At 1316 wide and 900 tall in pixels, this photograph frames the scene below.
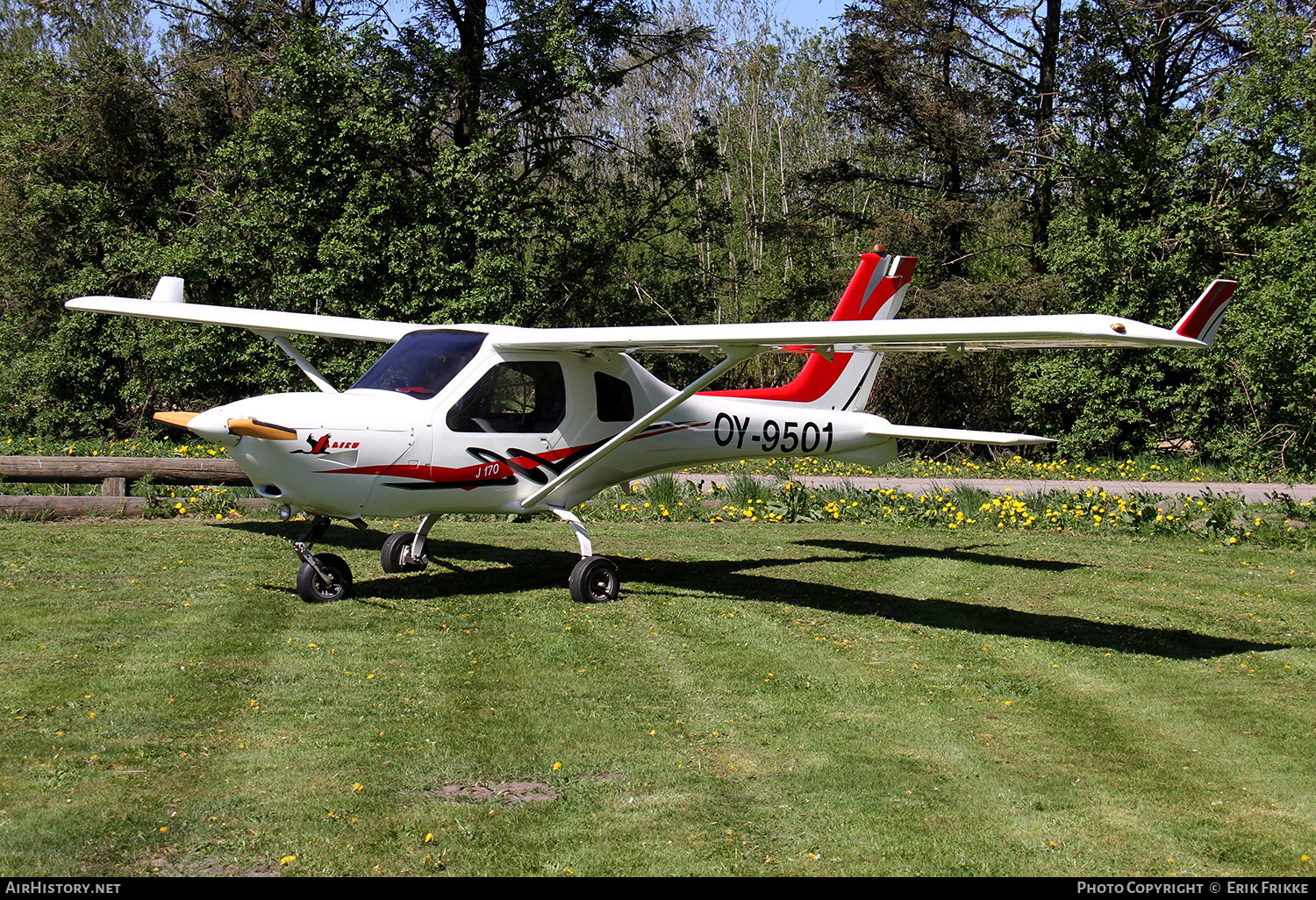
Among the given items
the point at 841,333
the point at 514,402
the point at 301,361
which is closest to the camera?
the point at 841,333

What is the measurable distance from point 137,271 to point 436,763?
20.6 meters

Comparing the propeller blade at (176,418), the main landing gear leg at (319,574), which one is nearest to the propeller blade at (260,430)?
the propeller blade at (176,418)

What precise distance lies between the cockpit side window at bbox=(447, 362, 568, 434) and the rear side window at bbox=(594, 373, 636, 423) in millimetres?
401

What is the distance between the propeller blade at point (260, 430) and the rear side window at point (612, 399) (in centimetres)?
306

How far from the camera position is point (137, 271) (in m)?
22.0

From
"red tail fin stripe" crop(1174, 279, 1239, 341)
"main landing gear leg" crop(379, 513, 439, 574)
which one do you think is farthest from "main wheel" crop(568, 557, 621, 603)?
"red tail fin stripe" crop(1174, 279, 1239, 341)

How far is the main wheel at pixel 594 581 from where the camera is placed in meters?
8.99

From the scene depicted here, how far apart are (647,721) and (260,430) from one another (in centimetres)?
373

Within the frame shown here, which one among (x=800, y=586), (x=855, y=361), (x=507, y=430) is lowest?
(x=800, y=586)

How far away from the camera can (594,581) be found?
9.10 m

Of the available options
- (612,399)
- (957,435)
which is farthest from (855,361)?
(612,399)

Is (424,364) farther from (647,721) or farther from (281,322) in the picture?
(647,721)

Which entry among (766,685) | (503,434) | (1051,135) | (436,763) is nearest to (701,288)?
(1051,135)

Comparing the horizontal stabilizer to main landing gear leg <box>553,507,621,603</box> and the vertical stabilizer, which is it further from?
main landing gear leg <box>553,507,621,603</box>
